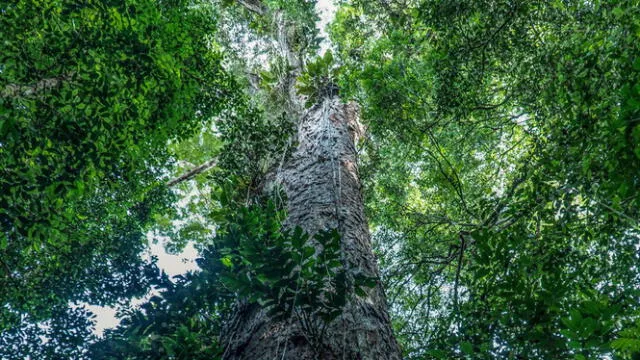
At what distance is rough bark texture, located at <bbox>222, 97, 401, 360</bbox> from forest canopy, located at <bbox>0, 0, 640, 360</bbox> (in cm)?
3

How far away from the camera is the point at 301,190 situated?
363 centimetres

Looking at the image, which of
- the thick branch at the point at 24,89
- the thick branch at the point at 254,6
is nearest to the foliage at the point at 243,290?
the thick branch at the point at 24,89

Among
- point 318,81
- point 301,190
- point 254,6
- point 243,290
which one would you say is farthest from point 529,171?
→ point 254,6

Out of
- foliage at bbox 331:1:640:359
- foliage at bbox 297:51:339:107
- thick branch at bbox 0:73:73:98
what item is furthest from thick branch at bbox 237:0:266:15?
thick branch at bbox 0:73:73:98

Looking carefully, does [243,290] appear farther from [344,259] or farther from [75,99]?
[75,99]

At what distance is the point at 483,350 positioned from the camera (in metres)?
1.89

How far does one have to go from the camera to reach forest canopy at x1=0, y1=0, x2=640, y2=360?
213cm

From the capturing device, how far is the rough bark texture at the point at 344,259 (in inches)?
81.7

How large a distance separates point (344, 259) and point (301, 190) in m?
1.52

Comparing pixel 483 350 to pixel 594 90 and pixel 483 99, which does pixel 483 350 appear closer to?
pixel 594 90

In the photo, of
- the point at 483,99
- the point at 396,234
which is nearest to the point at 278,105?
the point at 396,234

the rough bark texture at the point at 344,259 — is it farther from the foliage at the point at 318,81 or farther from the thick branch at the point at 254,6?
the thick branch at the point at 254,6

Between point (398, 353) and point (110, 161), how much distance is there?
2.61 metres

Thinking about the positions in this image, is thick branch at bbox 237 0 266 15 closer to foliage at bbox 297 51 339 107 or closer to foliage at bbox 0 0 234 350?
foliage at bbox 297 51 339 107
